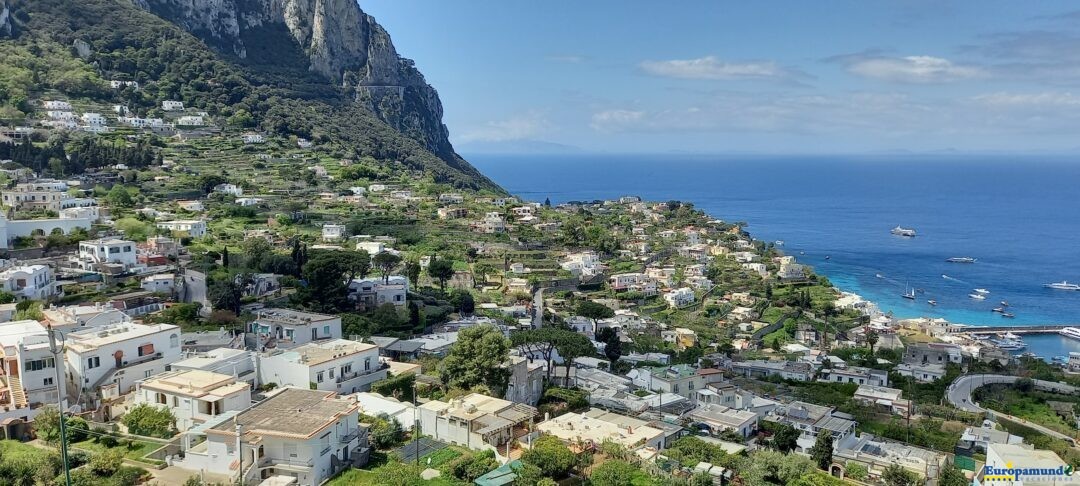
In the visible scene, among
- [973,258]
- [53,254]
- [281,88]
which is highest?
[281,88]

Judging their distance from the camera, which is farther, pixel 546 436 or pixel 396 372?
pixel 396 372

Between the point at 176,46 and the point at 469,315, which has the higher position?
the point at 176,46

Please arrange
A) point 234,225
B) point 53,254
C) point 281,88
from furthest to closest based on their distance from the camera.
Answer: point 281,88 < point 234,225 < point 53,254

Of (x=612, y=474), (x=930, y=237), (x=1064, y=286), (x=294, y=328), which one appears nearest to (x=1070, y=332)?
(x=1064, y=286)

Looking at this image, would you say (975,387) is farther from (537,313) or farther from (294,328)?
(294,328)

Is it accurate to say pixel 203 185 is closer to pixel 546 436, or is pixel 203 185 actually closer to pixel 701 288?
pixel 701 288

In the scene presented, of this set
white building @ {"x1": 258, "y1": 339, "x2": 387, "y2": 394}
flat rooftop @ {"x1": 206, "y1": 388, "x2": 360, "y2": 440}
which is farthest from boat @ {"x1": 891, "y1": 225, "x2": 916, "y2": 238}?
flat rooftop @ {"x1": 206, "y1": 388, "x2": 360, "y2": 440}

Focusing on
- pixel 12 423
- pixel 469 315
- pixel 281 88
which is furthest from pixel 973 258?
pixel 12 423
